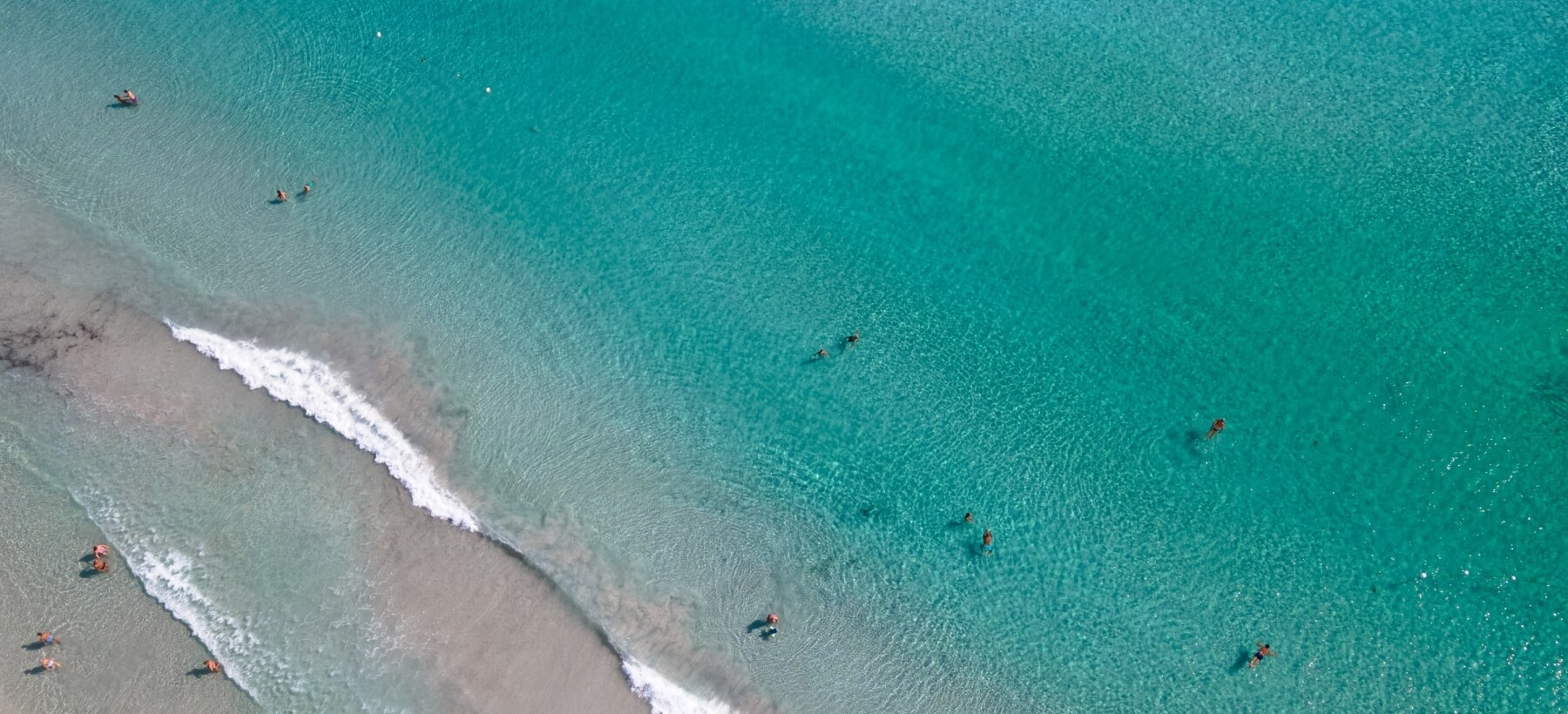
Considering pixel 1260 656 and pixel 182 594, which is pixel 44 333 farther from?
pixel 1260 656

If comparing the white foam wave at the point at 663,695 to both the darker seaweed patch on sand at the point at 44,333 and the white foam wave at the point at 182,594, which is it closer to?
the white foam wave at the point at 182,594

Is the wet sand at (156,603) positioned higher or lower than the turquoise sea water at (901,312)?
lower

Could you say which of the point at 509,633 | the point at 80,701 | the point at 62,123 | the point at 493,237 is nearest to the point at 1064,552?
the point at 509,633

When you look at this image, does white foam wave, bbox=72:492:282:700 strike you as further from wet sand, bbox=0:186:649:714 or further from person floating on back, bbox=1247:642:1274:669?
person floating on back, bbox=1247:642:1274:669

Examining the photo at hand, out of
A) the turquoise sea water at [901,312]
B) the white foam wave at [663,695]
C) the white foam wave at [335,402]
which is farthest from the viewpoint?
the white foam wave at [335,402]

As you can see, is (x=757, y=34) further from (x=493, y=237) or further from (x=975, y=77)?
(x=493, y=237)

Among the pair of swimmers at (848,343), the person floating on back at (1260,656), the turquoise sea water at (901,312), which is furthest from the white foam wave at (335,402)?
the person floating on back at (1260,656)

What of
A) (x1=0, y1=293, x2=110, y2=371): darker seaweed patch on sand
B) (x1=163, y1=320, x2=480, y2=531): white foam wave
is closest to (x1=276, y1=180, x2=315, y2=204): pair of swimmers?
(x1=163, y1=320, x2=480, y2=531): white foam wave
